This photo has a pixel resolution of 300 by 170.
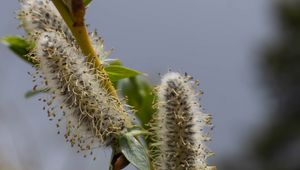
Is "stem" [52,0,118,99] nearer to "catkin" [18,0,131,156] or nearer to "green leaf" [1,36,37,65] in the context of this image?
"catkin" [18,0,131,156]

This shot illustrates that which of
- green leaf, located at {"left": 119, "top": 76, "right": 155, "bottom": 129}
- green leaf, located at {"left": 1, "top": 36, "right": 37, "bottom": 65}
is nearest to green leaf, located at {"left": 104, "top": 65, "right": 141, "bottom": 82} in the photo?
green leaf, located at {"left": 1, "top": 36, "right": 37, "bottom": 65}

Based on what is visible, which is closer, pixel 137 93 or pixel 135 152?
pixel 135 152

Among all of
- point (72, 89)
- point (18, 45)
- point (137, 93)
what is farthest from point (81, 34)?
point (137, 93)

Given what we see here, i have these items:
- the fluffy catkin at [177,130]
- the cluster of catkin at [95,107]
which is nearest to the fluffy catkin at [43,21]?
the cluster of catkin at [95,107]

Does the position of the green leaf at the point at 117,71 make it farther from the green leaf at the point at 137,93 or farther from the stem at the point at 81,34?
the green leaf at the point at 137,93

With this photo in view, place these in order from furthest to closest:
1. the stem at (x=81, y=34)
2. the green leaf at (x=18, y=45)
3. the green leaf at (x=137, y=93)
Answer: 1. the green leaf at (x=137, y=93)
2. the green leaf at (x=18, y=45)
3. the stem at (x=81, y=34)

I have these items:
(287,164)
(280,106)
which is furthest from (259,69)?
(287,164)

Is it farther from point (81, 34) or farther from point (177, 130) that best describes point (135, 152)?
point (81, 34)
